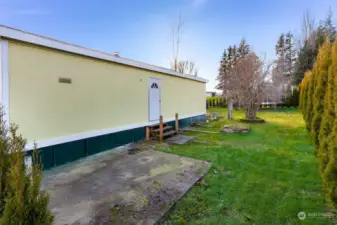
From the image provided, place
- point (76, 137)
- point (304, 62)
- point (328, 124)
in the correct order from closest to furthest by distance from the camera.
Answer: point (328, 124) < point (76, 137) < point (304, 62)

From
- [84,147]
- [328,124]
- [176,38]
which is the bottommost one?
[84,147]

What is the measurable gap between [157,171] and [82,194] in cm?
137

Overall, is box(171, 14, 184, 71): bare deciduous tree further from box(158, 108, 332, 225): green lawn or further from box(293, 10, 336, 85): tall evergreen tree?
box(158, 108, 332, 225): green lawn

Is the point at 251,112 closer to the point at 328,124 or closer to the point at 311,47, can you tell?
the point at 328,124

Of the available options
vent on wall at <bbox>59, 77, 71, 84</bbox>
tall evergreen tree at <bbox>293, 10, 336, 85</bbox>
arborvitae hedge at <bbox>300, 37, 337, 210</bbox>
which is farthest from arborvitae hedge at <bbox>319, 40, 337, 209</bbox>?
tall evergreen tree at <bbox>293, 10, 336, 85</bbox>

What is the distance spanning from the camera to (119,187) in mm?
2957

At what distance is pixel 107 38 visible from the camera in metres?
10.8

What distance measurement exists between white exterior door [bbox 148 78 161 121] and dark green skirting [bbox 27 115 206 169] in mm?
826

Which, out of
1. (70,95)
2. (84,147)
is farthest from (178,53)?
(84,147)

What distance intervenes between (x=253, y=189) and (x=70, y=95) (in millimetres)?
4130

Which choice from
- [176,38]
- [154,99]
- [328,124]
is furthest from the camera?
[176,38]

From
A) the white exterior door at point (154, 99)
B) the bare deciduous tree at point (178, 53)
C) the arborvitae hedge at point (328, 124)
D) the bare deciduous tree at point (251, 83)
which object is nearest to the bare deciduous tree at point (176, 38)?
the bare deciduous tree at point (178, 53)

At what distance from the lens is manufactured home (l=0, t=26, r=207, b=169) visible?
3.43m

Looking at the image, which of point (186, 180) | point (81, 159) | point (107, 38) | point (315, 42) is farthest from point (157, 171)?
point (315, 42)
